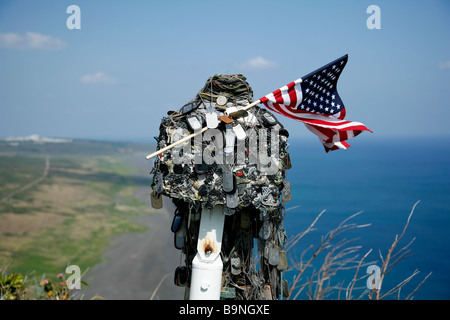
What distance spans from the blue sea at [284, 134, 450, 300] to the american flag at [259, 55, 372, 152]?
9184 millimetres

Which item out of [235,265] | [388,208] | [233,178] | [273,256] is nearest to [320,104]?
[233,178]

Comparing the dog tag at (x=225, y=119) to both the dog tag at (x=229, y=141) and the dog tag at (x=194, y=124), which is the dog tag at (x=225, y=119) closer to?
the dog tag at (x=229, y=141)

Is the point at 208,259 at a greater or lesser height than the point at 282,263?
greater

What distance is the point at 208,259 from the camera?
6.04m

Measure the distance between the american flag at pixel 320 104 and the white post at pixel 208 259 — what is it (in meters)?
1.94

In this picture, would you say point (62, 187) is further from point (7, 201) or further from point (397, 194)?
point (397, 194)

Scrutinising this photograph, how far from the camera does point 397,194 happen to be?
4547 centimetres

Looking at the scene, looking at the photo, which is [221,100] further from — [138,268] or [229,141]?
[138,268]

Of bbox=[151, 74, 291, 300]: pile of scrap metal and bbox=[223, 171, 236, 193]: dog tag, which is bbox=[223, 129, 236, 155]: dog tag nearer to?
bbox=[151, 74, 291, 300]: pile of scrap metal

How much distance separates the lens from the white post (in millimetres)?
5965

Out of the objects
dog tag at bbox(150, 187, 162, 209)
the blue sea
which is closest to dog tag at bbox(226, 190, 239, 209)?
dog tag at bbox(150, 187, 162, 209)

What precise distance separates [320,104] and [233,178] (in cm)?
204
